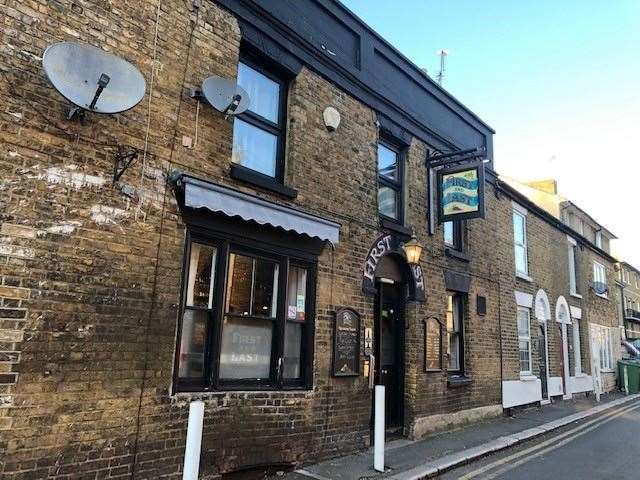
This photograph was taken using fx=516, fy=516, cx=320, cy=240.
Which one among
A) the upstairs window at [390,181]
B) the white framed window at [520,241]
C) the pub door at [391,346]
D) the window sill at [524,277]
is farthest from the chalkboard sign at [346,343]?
the white framed window at [520,241]

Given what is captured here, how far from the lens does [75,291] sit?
507 centimetres

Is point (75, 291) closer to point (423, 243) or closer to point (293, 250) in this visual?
point (293, 250)

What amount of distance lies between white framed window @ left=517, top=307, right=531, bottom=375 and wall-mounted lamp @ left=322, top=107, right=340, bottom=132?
8.78m

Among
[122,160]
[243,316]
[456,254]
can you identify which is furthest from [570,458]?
[122,160]

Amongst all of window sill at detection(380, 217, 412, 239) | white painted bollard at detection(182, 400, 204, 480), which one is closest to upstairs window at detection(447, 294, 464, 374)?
window sill at detection(380, 217, 412, 239)

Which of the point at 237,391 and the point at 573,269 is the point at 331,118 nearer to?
the point at 237,391

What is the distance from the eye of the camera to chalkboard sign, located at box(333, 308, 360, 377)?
7.86 metres

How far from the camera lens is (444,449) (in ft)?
28.2

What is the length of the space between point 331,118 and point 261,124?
139cm

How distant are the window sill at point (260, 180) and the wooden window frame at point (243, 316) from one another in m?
0.81

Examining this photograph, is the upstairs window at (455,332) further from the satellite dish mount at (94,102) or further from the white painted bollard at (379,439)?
the satellite dish mount at (94,102)

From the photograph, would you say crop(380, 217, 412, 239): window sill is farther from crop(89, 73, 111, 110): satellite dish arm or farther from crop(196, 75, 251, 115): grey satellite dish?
crop(89, 73, 111, 110): satellite dish arm

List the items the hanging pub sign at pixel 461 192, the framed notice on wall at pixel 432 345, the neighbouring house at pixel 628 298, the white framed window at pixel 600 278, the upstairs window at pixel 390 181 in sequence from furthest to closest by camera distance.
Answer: the neighbouring house at pixel 628 298, the white framed window at pixel 600 278, the hanging pub sign at pixel 461 192, the framed notice on wall at pixel 432 345, the upstairs window at pixel 390 181

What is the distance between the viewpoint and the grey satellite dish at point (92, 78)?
4.83 m
